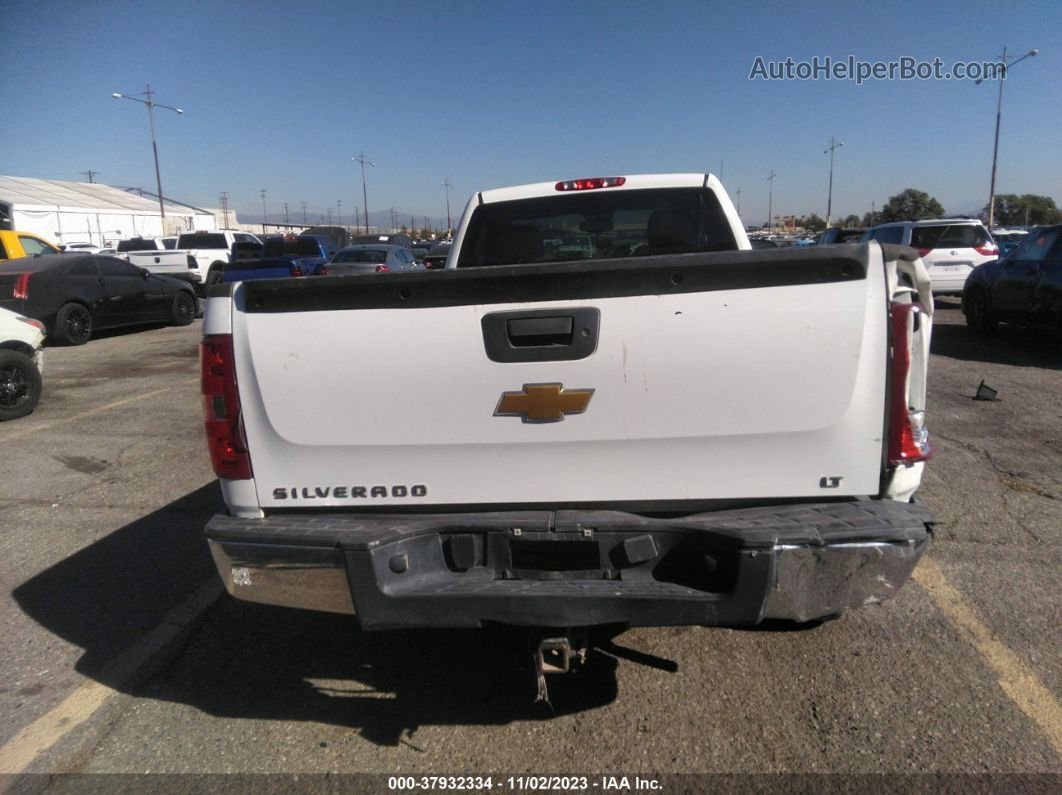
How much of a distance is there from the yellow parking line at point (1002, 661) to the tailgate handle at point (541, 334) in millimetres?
2135

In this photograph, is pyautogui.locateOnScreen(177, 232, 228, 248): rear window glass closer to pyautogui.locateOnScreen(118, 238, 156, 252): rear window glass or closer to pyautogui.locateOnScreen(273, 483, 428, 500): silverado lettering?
pyautogui.locateOnScreen(118, 238, 156, 252): rear window glass

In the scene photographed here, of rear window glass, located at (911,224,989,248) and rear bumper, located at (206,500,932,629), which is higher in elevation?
rear window glass, located at (911,224,989,248)

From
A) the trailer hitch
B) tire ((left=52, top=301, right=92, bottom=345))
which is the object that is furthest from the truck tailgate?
tire ((left=52, top=301, right=92, bottom=345))

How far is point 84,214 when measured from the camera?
58.7 m

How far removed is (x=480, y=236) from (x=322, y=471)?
8.50 ft

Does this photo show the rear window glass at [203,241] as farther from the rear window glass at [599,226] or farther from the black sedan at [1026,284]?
the rear window glass at [599,226]

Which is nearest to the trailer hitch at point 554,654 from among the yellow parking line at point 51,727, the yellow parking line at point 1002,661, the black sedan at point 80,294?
the yellow parking line at point 1002,661

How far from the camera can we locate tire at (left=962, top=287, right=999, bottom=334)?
1158cm

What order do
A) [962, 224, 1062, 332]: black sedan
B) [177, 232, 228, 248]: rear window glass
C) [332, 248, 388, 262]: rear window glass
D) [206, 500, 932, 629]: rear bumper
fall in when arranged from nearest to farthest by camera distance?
[206, 500, 932, 629]: rear bumper → [962, 224, 1062, 332]: black sedan → [332, 248, 388, 262]: rear window glass → [177, 232, 228, 248]: rear window glass

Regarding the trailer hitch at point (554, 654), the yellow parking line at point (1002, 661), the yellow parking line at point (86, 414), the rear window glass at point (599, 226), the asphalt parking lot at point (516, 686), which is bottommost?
the asphalt parking lot at point (516, 686)

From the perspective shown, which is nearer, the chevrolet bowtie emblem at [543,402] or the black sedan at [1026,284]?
the chevrolet bowtie emblem at [543,402]

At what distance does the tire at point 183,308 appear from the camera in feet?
53.1

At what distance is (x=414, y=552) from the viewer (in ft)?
8.11

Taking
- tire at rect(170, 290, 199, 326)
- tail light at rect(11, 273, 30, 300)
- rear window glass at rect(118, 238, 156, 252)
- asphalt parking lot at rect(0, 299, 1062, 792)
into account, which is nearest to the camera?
asphalt parking lot at rect(0, 299, 1062, 792)
